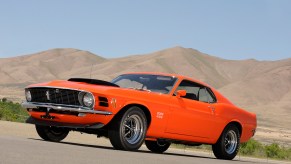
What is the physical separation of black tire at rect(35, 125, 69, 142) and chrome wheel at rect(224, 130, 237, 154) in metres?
3.77

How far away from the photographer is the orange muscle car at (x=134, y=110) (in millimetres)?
11547

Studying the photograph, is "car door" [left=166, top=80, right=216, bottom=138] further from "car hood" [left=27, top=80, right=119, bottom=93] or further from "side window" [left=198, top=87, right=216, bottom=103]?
"car hood" [left=27, top=80, right=119, bottom=93]

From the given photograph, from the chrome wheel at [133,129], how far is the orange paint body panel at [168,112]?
249 millimetres

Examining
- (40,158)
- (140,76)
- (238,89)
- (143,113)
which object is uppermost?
(238,89)

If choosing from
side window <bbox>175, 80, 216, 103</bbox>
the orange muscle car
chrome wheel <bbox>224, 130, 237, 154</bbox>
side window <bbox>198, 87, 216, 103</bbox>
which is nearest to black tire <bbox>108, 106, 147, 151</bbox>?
the orange muscle car

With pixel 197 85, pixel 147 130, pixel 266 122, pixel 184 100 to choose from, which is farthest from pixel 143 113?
pixel 266 122

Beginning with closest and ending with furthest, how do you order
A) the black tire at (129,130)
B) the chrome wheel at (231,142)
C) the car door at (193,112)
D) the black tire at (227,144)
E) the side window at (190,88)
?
the black tire at (129,130) < the car door at (193,112) < the side window at (190,88) < the black tire at (227,144) < the chrome wheel at (231,142)

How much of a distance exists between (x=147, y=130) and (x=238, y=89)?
18580 centimetres

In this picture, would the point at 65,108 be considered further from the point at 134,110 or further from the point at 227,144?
the point at 227,144

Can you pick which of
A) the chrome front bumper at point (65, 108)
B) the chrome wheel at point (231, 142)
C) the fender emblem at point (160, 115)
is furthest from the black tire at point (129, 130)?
the chrome wheel at point (231, 142)

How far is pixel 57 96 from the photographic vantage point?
11.8 meters

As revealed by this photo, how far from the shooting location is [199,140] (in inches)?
531

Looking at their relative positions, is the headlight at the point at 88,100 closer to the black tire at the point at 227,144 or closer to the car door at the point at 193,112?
the car door at the point at 193,112

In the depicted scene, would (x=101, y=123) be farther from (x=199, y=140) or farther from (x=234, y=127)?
(x=234, y=127)
